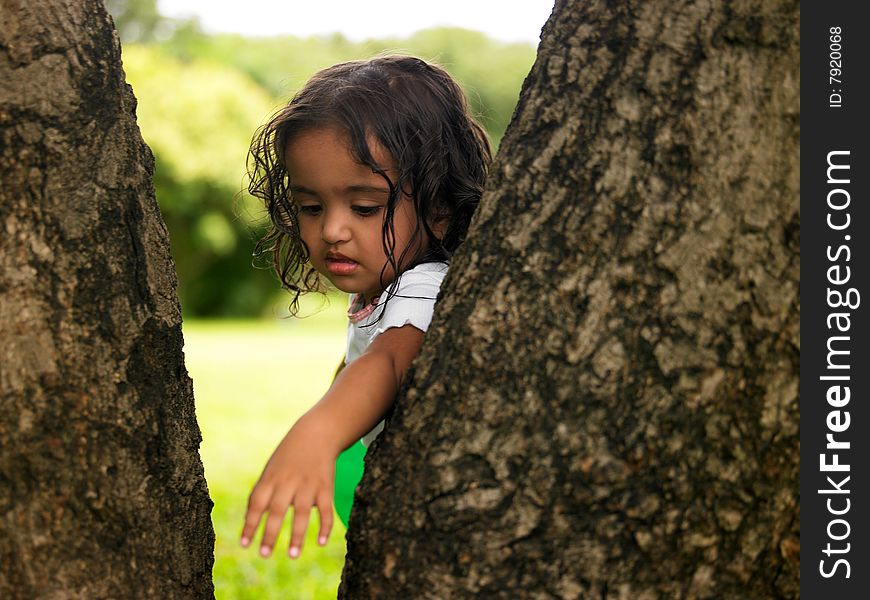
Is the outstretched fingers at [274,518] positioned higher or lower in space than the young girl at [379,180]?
lower

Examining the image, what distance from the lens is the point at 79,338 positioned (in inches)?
59.4

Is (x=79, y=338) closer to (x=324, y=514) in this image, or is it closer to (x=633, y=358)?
(x=324, y=514)

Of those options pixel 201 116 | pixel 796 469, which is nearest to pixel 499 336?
pixel 796 469

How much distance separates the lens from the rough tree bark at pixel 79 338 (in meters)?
1.46

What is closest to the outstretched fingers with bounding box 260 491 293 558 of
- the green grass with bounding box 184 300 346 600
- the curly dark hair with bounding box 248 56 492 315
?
the curly dark hair with bounding box 248 56 492 315

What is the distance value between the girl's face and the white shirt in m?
0.12

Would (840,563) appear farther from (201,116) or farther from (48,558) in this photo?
(201,116)

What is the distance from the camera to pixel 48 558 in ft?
4.79

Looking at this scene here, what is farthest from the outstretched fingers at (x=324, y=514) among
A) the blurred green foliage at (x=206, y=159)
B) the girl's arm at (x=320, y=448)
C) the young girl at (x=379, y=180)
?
the blurred green foliage at (x=206, y=159)

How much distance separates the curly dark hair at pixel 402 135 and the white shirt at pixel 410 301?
→ 0.14 metres

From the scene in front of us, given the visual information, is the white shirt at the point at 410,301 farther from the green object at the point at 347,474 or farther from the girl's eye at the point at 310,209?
the green object at the point at 347,474

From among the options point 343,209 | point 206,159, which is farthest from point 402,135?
point 206,159

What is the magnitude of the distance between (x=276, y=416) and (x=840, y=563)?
9720 millimetres

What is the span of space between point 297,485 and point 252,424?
892cm
